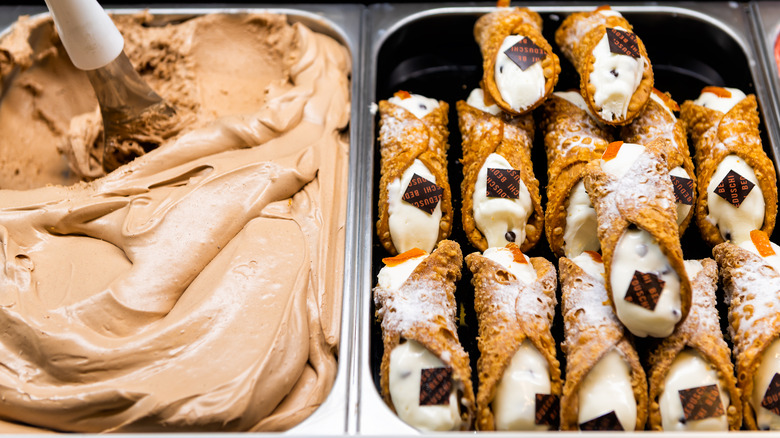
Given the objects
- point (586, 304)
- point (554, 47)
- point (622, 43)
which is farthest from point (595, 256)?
point (554, 47)

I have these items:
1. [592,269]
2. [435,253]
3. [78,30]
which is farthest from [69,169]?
[592,269]

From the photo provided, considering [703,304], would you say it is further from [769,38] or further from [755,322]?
[769,38]

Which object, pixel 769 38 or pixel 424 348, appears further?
pixel 769 38

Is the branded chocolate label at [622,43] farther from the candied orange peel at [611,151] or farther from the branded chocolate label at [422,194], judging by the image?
the branded chocolate label at [422,194]

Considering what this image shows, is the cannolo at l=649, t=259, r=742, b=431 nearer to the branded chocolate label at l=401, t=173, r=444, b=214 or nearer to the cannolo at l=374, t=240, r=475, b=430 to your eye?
the cannolo at l=374, t=240, r=475, b=430

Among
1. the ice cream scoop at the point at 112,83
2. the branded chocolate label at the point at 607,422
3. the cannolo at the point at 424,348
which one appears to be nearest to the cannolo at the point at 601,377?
the branded chocolate label at the point at 607,422

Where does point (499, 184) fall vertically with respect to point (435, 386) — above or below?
above

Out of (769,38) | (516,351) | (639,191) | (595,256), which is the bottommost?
(516,351)
